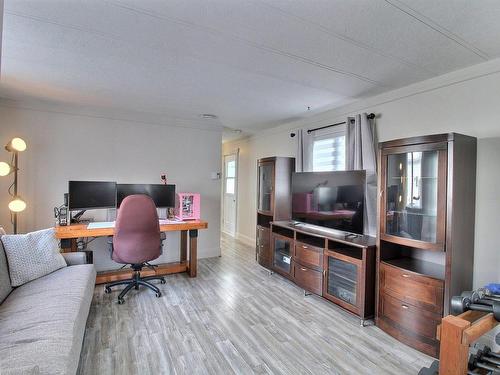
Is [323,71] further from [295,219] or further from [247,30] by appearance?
[295,219]

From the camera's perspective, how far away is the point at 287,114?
405 centimetres

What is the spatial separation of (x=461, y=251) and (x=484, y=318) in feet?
3.25

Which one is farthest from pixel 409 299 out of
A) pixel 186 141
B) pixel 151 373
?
pixel 186 141

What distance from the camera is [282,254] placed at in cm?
379

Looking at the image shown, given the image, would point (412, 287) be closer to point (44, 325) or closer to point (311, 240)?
point (311, 240)

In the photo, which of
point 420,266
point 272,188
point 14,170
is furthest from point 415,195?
point 14,170

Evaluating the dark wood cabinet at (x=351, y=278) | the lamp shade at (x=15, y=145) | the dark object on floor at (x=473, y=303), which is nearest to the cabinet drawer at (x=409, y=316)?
the dark wood cabinet at (x=351, y=278)

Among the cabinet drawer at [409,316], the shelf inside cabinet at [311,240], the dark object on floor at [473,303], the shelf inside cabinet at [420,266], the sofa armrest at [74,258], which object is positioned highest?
the dark object on floor at [473,303]

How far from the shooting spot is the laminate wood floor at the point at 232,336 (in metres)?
1.99

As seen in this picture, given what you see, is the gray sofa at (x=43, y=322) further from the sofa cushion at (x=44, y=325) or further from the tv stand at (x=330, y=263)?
the tv stand at (x=330, y=263)

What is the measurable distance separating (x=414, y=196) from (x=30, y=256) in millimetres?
3356

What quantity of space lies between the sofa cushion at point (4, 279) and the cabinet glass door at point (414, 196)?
3.10 m

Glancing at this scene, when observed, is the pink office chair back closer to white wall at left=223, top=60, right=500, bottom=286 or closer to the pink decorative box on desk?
the pink decorative box on desk

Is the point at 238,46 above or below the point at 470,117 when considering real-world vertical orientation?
above
